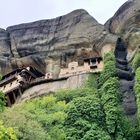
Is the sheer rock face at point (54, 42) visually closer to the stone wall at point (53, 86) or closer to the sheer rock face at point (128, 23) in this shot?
the sheer rock face at point (128, 23)

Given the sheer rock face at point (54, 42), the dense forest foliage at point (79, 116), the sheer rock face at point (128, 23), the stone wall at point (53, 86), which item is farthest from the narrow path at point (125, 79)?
the stone wall at point (53, 86)

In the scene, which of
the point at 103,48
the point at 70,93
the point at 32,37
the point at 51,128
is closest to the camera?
the point at 51,128

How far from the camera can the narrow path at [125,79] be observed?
123 feet

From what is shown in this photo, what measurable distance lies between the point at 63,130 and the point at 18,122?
6.80 meters

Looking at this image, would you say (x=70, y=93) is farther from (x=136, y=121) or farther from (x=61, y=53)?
(x=61, y=53)

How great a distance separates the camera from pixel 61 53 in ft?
183

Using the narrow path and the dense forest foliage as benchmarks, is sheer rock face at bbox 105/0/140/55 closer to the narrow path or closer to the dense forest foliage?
the narrow path

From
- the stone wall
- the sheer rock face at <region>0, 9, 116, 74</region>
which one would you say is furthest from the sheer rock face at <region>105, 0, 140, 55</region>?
the stone wall

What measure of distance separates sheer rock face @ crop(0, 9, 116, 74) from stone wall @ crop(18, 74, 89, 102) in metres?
5.81

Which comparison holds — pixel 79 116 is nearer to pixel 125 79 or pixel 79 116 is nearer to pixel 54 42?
pixel 125 79

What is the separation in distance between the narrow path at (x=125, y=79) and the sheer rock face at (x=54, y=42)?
55.0 inches

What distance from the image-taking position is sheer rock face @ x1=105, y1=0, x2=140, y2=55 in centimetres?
5128

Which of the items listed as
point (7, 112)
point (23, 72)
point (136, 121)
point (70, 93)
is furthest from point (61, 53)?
point (7, 112)

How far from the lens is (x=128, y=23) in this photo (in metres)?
53.6
